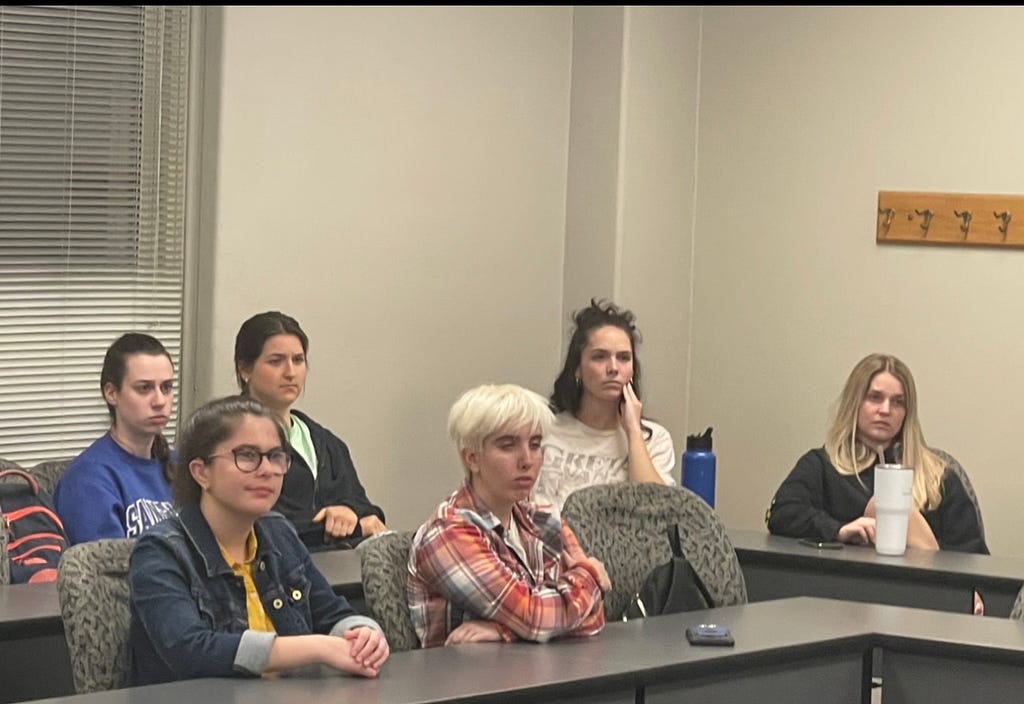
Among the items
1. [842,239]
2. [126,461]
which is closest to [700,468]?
[842,239]

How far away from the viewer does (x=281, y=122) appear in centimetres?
511

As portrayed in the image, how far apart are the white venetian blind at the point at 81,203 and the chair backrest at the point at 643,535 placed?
159 cm

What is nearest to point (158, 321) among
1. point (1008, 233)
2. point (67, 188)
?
point (67, 188)

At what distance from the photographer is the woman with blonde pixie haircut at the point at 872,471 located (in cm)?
477

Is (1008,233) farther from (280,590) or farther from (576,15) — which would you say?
(280,590)

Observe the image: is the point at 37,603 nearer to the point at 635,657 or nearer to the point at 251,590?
the point at 251,590

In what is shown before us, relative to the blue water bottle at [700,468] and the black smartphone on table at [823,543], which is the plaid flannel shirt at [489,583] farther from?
the blue water bottle at [700,468]

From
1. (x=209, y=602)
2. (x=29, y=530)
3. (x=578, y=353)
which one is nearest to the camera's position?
(x=209, y=602)

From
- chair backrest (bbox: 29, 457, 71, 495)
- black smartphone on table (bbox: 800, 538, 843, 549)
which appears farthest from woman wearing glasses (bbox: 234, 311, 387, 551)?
black smartphone on table (bbox: 800, 538, 843, 549)

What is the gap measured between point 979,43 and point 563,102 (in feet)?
4.71

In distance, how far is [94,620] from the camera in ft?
9.52

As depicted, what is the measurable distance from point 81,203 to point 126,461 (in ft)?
3.41

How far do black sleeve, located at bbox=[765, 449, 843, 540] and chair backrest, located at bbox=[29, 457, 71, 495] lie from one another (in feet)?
6.44

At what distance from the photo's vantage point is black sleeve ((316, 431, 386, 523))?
4.72 m
